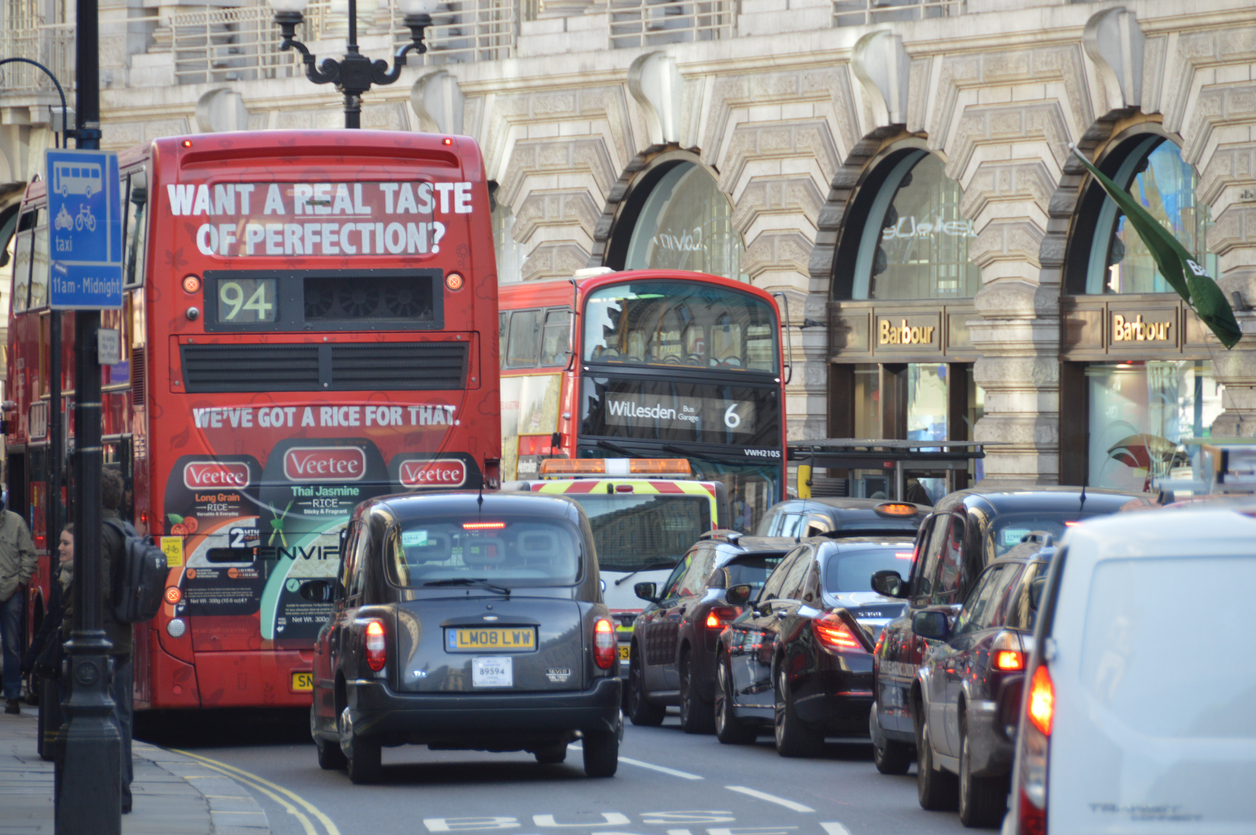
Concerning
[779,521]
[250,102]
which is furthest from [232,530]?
[250,102]

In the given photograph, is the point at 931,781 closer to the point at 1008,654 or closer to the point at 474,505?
the point at 1008,654

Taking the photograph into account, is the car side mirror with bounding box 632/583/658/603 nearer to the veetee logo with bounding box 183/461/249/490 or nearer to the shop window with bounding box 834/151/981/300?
the veetee logo with bounding box 183/461/249/490

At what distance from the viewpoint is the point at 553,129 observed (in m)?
33.9

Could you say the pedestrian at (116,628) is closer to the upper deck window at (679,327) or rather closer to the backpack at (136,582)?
the backpack at (136,582)

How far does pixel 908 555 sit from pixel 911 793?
99.9 inches

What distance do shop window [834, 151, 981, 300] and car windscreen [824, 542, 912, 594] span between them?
1600 cm

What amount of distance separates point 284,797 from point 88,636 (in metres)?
2.80

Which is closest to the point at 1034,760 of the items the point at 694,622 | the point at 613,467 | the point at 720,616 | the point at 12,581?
the point at 720,616

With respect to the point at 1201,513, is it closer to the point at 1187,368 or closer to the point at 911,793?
the point at 911,793

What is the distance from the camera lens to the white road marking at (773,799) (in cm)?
1194

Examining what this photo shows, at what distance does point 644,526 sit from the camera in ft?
74.0

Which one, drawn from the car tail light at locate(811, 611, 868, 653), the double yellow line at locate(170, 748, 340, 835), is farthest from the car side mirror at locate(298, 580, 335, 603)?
the car tail light at locate(811, 611, 868, 653)

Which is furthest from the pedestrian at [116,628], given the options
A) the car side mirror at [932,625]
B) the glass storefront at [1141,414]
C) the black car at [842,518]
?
the glass storefront at [1141,414]

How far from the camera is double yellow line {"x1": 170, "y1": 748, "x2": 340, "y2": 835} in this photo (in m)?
11.4
